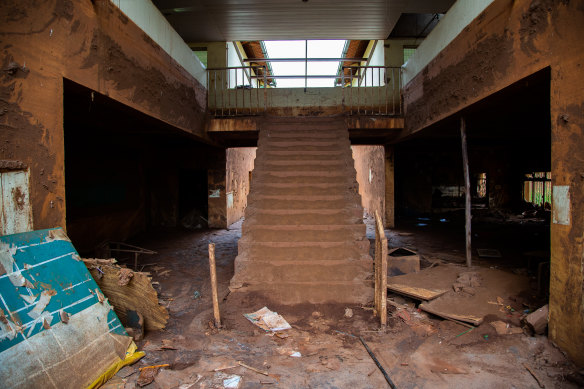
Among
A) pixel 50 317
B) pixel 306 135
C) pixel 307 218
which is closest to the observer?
pixel 50 317

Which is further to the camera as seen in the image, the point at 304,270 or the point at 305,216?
the point at 305,216

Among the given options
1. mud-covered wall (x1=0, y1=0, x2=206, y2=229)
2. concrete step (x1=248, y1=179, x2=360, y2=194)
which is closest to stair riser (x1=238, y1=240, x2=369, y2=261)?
concrete step (x1=248, y1=179, x2=360, y2=194)

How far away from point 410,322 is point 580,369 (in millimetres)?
1604

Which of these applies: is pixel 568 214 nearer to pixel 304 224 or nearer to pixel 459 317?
pixel 459 317

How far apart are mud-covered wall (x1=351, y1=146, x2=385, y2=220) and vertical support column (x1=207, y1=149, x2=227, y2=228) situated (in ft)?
17.4

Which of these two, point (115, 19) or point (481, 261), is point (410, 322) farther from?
point (115, 19)

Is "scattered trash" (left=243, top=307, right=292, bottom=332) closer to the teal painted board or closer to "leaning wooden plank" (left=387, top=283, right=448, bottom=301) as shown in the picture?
the teal painted board

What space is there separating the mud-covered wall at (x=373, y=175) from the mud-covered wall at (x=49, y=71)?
8.12 meters

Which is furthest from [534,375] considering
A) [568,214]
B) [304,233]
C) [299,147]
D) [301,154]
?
[299,147]

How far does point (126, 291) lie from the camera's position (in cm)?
346

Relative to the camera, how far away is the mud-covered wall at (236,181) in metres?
11.1

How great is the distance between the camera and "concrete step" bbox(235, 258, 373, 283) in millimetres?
4598

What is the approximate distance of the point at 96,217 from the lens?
7605 mm

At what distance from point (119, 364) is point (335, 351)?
2.22 meters
